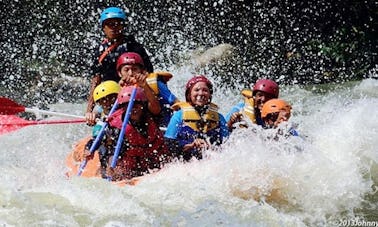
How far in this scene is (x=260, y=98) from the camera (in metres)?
6.02

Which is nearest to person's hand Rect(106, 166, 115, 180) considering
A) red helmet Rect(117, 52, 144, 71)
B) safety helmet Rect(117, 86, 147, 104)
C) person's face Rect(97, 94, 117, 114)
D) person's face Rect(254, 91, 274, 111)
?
safety helmet Rect(117, 86, 147, 104)

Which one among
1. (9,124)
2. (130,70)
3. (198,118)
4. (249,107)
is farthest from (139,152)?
(9,124)

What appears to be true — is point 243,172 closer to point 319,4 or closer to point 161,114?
point 161,114

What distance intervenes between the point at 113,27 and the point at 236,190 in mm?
2126

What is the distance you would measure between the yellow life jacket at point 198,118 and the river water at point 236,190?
0.20 meters

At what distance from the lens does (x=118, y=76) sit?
623 cm

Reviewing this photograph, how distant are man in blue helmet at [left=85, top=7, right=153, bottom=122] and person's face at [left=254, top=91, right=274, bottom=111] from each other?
1019 millimetres

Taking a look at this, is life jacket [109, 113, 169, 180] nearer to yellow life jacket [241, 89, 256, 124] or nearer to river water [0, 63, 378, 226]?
river water [0, 63, 378, 226]

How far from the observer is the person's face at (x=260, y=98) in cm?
599

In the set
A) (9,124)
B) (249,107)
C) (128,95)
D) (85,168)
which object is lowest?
(85,168)

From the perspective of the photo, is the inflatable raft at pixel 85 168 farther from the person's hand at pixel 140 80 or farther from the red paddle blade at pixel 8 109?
the red paddle blade at pixel 8 109

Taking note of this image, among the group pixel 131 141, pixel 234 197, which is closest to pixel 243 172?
pixel 234 197

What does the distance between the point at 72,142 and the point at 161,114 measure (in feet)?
7.87

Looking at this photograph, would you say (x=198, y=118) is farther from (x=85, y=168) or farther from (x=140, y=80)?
(x=85, y=168)
